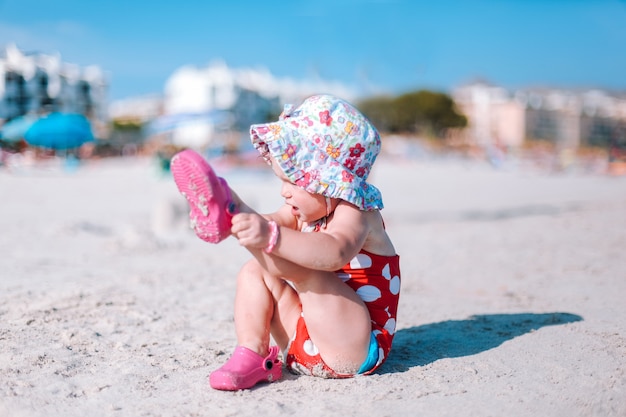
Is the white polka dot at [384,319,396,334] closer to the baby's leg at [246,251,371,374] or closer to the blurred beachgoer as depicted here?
the blurred beachgoer

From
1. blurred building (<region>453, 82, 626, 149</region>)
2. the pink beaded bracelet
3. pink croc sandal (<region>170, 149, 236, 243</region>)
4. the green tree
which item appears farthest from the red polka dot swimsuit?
blurred building (<region>453, 82, 626, 149</region>)

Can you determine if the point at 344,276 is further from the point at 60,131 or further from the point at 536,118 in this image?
the point at 536,118

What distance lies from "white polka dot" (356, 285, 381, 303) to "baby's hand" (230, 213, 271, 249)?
60 cm

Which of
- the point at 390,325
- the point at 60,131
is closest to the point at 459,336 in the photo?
the point at 390,325

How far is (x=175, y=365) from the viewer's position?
2676 mm

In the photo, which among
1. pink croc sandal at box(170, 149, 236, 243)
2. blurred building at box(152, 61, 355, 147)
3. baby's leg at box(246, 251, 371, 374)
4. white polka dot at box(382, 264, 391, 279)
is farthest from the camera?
blurred building at box(152, 61, 355, 147)

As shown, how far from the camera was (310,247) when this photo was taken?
2.03 meters

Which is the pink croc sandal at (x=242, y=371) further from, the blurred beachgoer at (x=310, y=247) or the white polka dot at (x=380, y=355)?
the white polka dot at (x=380, y=355)

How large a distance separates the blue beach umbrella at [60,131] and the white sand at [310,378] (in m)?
14.9

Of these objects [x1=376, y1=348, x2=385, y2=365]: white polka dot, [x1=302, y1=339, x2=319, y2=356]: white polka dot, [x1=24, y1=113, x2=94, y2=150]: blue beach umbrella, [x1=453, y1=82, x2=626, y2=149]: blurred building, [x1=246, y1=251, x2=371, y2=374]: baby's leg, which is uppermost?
[x1=246, y1=251, x2=371, y2=374]: baby's leg

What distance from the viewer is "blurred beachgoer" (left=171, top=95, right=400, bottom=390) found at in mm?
1996

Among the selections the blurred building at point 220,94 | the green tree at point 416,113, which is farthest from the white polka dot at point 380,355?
the green tree at point 416,113

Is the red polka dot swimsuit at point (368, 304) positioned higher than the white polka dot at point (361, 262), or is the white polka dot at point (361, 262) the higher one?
the white polka dot at point (361, 262)

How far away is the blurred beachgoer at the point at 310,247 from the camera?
2.00 m
